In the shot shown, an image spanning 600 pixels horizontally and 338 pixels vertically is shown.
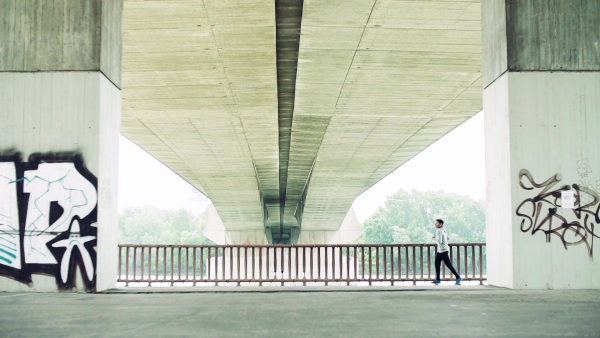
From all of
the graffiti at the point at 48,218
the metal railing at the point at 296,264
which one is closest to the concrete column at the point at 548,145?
the metal railing at the point at 296,264

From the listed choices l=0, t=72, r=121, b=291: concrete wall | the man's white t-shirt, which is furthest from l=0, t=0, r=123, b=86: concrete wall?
the man's white t-shirt

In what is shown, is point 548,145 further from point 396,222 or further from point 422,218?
point 422,218

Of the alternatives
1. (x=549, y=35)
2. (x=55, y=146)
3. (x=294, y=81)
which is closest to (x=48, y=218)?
(x=55, y=146)

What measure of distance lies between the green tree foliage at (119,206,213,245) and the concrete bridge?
153201 millimetres

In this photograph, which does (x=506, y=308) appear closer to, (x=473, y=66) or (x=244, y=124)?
(x=473, y=66)

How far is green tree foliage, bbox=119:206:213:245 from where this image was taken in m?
175

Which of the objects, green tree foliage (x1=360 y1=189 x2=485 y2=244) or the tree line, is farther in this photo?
the tree line

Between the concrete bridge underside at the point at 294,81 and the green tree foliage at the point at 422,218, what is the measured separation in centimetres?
11574

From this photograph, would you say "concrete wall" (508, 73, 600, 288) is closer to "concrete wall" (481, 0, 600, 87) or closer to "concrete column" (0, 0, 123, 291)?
"concrete wall" (481, 0, 600, 87)

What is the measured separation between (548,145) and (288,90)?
13020 mm

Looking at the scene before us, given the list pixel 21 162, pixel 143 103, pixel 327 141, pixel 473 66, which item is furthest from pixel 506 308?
pixel 327 141

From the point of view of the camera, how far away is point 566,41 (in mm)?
12109

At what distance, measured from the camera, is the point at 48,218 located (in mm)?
11555

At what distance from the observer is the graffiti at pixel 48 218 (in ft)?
A: 37.4
